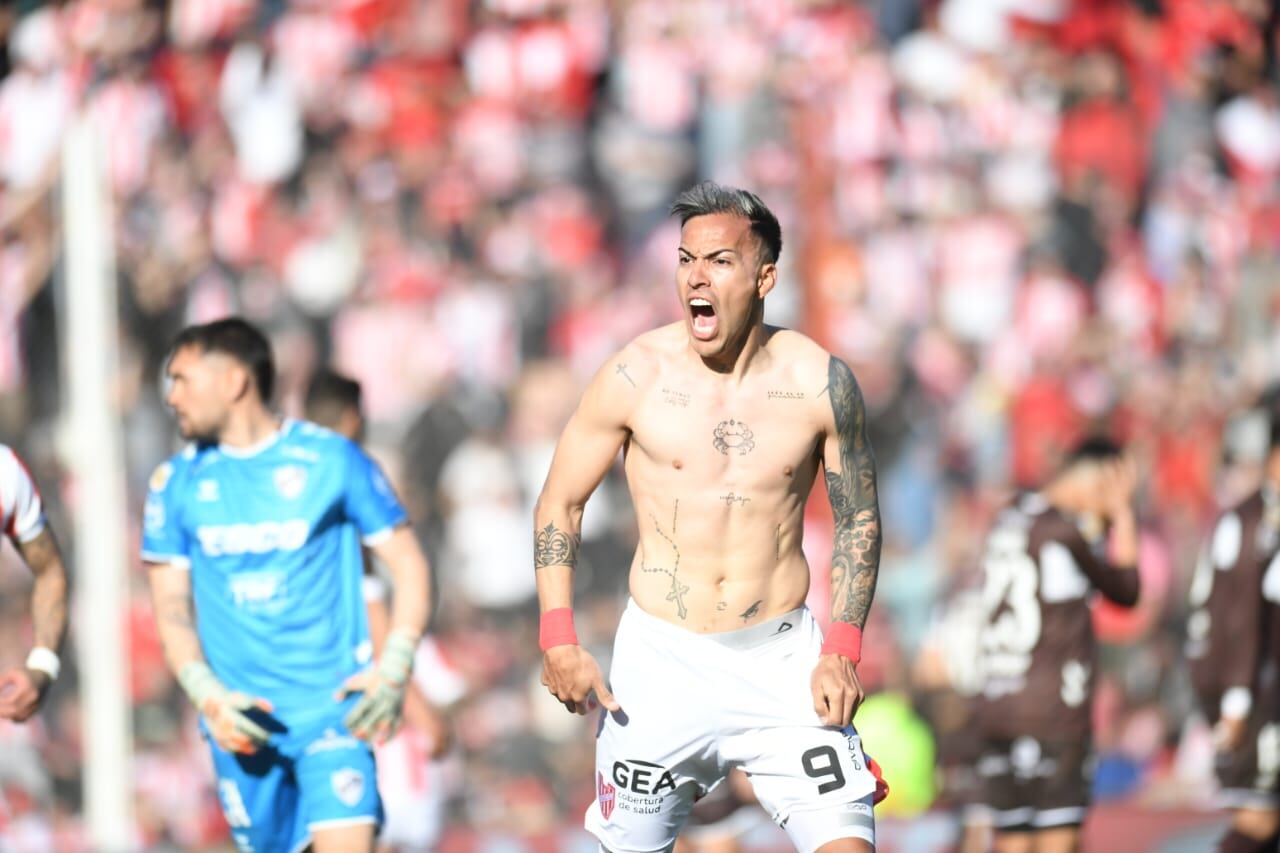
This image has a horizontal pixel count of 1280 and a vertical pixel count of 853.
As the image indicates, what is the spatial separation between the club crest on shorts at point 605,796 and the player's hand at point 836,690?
2.21 feet

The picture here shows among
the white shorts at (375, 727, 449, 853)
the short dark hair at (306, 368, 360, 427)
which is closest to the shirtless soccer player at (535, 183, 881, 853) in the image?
the short dark hair at (306, 368, 360, 427)

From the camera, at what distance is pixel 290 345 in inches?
485

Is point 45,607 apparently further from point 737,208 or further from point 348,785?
point 737,208

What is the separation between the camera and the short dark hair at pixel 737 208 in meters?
5.40

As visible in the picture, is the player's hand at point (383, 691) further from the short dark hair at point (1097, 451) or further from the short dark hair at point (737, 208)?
the short dark hair at point (1097, 451)

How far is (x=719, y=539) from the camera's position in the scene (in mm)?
5422

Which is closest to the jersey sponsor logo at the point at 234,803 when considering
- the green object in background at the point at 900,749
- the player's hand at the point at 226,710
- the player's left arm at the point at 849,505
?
the player's hand at the point at 226,710

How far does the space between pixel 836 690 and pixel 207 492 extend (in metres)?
2.39

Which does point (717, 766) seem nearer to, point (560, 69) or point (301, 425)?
point (301, 425)

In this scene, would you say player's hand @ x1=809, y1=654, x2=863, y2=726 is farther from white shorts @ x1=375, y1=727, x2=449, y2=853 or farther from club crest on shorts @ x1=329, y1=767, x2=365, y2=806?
white shorts @ x1=375, y1=727, x2=449, y2=853

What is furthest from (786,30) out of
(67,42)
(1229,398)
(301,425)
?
(301,425)

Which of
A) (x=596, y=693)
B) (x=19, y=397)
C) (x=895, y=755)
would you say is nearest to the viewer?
(x=596, y=693)

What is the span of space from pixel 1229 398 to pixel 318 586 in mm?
7727

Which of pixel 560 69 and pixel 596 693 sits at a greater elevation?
pixel 560 69
